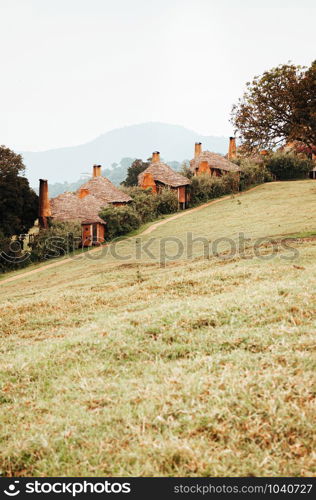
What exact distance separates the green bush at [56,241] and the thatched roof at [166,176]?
73.3 ft

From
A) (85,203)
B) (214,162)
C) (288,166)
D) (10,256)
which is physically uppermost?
(214,162)

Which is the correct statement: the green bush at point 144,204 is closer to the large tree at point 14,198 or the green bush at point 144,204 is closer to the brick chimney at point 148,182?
the brick chimney at point 148,182

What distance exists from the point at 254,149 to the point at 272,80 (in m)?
3.71

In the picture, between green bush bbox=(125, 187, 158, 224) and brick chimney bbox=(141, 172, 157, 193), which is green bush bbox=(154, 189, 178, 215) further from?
brick chimney bbox=(141, 172, 157, 193)

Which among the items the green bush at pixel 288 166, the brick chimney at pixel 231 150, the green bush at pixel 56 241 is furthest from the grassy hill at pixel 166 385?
the brick chimney at pixel 231 150

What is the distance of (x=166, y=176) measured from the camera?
61344 mm

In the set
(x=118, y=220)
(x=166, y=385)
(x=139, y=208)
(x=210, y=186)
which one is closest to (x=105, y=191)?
(x=139, y=208)

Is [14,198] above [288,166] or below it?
below

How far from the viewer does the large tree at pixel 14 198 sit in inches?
1443

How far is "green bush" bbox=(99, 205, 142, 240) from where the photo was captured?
140 ft

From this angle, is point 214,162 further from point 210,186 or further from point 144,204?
point 144,204

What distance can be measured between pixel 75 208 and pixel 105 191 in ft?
35.2

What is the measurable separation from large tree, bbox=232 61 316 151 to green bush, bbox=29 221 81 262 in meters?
19.6

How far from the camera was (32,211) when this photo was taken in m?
40.2
